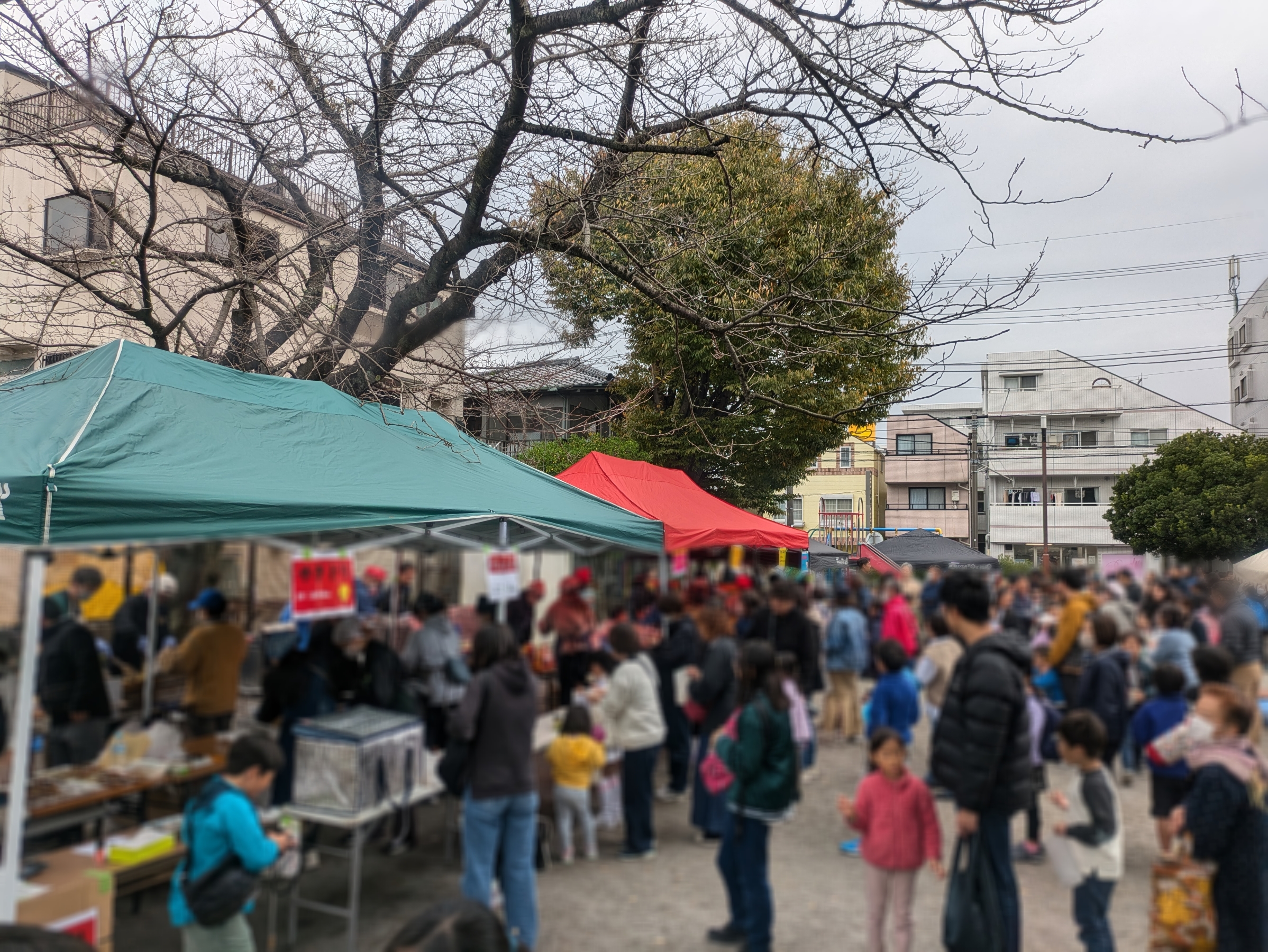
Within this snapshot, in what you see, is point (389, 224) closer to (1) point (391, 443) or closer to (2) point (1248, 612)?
(1) point (391, 443)

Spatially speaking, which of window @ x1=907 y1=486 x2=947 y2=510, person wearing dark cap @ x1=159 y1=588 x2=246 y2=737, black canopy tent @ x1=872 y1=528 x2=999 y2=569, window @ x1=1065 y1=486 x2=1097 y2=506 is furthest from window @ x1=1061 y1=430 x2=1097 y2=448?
window @ x1=907 y1=486 x2=947 y2=510

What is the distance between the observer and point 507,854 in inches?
97.3

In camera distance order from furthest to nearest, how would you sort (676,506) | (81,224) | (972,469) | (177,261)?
(81,224)
(676,506)
(177,261)
(972,469)

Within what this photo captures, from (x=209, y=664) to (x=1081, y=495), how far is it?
3.50 meters

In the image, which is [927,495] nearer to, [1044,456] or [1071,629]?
[1044,456]

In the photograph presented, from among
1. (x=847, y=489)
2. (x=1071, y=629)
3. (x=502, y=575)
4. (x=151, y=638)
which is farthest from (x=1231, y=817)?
(x=847, y=489)

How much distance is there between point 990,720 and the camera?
2.14 m

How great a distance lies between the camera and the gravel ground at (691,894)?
7.02ft

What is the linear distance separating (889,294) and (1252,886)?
10877 millimetres

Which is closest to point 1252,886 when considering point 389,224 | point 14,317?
point 389,224

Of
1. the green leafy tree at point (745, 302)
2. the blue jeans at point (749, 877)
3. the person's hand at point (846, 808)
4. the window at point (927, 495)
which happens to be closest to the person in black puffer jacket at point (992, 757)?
the person's hand at point (846, 808)

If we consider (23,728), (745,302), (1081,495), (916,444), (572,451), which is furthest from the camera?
(572,451)

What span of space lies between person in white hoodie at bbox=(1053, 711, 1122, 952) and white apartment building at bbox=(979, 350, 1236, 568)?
2.82 feet

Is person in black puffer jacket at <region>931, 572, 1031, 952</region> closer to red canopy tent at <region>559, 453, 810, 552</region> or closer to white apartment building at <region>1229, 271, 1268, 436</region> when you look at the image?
white apartment building at <region>1229, 271, 1268, 436</region>
